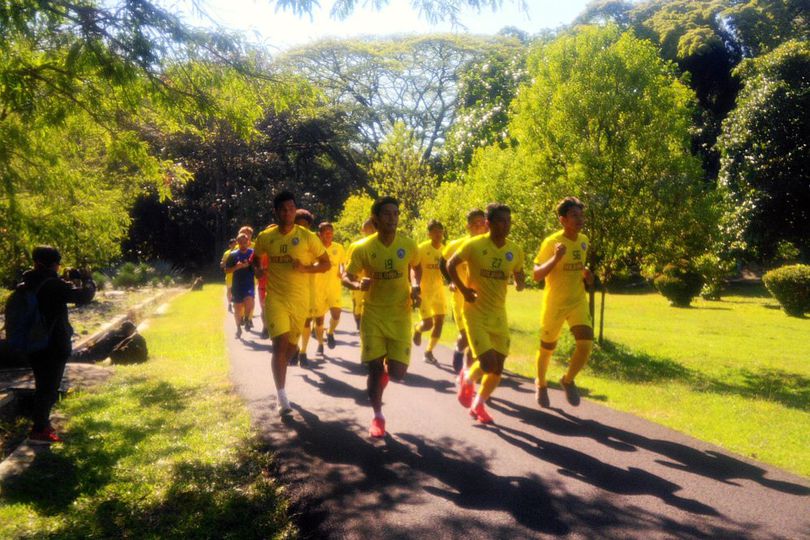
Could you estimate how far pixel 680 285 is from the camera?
2562 centimetres

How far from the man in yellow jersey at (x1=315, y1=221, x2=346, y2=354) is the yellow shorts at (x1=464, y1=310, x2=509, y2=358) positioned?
4295mm

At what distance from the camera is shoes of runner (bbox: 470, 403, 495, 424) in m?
6.95

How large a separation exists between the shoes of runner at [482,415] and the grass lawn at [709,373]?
1.89 m

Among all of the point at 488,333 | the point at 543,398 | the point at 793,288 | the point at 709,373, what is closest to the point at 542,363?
the point at 543,398

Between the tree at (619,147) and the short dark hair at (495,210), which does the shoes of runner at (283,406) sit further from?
the tree at (619,147)

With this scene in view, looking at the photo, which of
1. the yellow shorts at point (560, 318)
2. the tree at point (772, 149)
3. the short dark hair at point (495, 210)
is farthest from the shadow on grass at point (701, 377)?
the tree at point (772, 149)

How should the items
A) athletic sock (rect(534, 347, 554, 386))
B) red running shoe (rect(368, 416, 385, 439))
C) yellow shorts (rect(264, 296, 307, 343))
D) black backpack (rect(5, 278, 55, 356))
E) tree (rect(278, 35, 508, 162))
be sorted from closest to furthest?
black backpack (rect(5, 278, 55, 356)) → red running shoe (rect(368, 416, 385, 439)) → yellow shorts (rect(264, 296, 307, 343)) → athletic sock (rect(534, 347, 554, 386)) → tree (rect(278, 35, 508, 162))

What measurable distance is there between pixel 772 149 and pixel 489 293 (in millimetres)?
13650

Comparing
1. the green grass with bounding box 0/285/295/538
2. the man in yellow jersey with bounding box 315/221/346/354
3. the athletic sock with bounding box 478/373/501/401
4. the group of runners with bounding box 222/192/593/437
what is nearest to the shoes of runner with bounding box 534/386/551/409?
the group of runners with bounding box 222/192/593/437

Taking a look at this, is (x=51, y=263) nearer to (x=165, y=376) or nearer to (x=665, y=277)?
(x=165, y=376)

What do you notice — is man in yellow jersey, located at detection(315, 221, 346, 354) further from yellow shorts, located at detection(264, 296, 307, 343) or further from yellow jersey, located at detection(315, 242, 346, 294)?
yellow shorts, located at detection(264, 296, 307, 343)

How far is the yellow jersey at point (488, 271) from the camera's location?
22.6 feet

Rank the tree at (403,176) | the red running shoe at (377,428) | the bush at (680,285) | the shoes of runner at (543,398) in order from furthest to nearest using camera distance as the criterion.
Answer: the bush at (680,285) < the tree at (403,176) < the shoes of runner at (543,398) < the red running shoe at (377,428)

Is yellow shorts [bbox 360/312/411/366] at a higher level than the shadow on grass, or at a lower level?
higher
